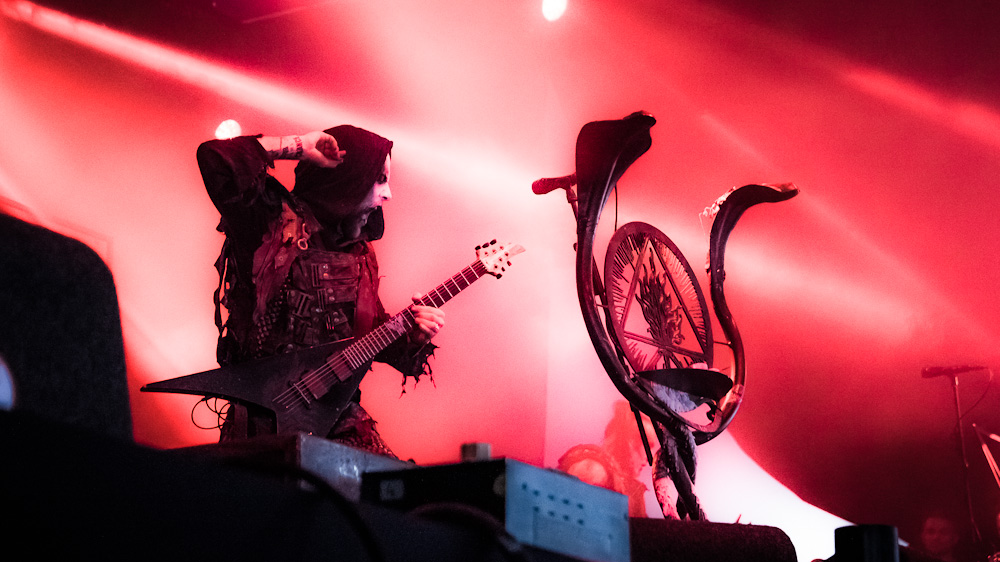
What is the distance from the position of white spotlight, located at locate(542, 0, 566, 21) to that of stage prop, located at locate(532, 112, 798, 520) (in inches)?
79.5

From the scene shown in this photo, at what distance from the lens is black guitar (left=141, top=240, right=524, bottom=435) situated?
1445mm

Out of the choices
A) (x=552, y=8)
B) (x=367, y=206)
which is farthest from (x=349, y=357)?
(x=552, y=8)

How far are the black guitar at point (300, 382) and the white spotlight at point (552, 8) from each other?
2.14 metres

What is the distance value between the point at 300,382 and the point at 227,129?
122cm

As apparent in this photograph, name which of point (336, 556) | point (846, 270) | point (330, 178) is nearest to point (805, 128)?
point (846, 270)

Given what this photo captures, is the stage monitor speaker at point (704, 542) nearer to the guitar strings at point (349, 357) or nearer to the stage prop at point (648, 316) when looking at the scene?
the stage prop at point (648, 316)

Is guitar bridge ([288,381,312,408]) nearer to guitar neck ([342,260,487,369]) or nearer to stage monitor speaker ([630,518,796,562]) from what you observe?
guitar neck ([342,260,487,369])

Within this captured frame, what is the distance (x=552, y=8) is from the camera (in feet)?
11.2

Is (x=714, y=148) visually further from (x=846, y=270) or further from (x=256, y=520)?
(x=256, y=520)

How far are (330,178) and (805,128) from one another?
2.34m

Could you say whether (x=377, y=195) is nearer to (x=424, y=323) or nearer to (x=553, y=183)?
(x=424, y=323)

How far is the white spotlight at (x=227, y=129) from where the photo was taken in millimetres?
2439

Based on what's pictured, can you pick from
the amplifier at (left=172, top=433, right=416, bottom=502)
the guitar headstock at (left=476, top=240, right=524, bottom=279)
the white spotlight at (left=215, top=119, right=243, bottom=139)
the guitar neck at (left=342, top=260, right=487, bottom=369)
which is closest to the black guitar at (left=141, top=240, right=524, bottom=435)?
the guitar neck at (left=342, top=260, right=487, bottom=369)

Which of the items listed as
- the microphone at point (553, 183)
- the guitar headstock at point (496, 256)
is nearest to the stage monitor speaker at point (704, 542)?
the microphone at point (553, 183)
